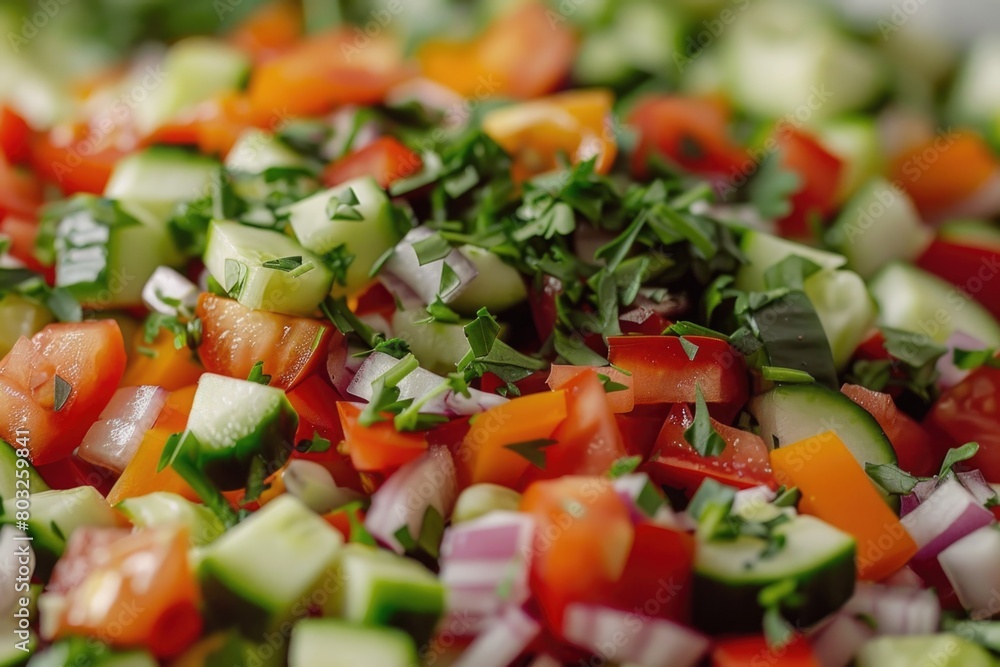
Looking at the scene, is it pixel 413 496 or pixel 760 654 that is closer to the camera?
pixel 760 654

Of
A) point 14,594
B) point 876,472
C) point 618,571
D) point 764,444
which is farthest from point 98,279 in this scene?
point 876,472

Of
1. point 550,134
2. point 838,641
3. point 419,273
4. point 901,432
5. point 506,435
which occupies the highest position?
point 550,134

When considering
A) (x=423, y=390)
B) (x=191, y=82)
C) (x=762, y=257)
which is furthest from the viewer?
(x=191, y=82)

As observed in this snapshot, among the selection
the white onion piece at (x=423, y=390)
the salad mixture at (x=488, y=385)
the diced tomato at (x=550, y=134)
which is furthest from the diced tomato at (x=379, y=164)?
the white onion piece at (x=423, y=390)

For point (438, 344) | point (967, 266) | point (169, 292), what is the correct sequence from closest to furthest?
point (438, 344)
point (169, 292)
point (967, 266)

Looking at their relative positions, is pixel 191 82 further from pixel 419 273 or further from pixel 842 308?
pixel 842 308

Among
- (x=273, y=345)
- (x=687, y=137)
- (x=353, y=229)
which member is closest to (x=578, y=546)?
(x=273, y=345)

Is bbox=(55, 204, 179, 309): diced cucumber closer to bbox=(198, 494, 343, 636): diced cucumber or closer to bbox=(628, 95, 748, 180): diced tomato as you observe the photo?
bbox=(198, 494, 343, 636): diced cucumber

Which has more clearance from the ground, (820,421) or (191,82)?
(191,82)
